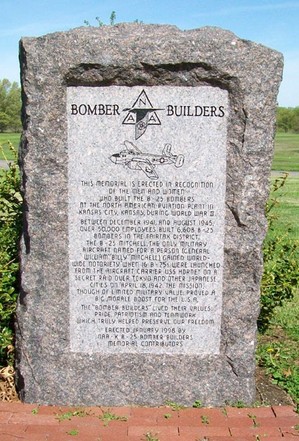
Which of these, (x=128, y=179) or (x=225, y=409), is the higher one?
(x=128, y=179)

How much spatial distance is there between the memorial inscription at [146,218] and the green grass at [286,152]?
14312 millimetres

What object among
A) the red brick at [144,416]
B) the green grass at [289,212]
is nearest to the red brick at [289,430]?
the red brick at [144,416]

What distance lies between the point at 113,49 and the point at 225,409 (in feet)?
7.19

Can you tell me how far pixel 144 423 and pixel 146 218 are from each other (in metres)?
1.17

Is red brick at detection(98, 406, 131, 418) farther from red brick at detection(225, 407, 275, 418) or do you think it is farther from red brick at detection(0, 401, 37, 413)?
red brick at detection(225, 407, 275, 418)

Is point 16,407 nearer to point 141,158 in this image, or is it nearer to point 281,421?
point 281,421

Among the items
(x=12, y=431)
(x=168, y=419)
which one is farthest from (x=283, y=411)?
(x=12, y=431)

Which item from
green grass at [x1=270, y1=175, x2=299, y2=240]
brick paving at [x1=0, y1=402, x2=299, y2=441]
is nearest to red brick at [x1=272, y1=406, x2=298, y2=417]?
brick paving at [x1=0, y1=402, x2=299, y2=441]

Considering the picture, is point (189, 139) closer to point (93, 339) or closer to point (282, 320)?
point (93, 339)

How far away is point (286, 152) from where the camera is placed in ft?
83.1

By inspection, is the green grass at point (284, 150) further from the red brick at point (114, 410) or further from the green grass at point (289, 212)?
the red brick at point (114, 410)

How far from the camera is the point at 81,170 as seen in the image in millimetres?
3436

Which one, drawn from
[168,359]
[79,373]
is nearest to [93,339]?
[79,373]

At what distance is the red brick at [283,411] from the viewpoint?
347 centimetres
